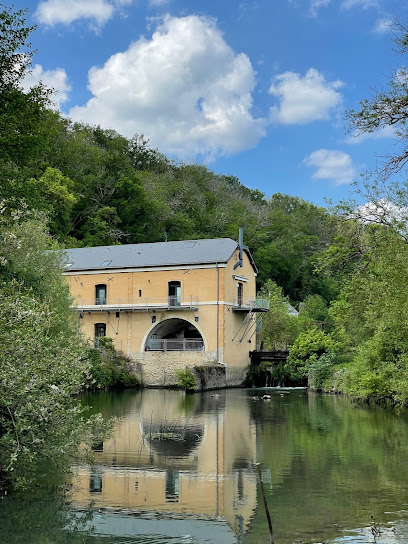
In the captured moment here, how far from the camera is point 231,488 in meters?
10.5

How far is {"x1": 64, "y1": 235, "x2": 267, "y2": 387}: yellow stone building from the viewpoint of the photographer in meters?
35.5

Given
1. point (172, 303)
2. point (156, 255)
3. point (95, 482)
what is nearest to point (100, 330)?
point (172, 303)

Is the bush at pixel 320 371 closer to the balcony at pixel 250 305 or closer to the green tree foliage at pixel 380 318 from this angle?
the green tree foliage at pixel 380 318

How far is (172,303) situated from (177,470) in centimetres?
2470

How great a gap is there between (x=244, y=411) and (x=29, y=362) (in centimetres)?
1498

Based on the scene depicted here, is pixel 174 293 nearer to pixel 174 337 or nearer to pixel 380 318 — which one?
pixel 174 337

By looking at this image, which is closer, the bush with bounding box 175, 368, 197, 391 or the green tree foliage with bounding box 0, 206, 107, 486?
the green tree foliage with bounding box 0, 206, 107, 486

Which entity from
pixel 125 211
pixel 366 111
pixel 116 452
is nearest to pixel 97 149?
pixel 125 211

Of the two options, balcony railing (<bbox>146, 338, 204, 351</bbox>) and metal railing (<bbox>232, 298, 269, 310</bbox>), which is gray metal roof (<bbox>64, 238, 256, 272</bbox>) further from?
balcony railing (<bbox>146, 338, 204, 351</bbox>)

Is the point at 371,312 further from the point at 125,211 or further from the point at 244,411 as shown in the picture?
the point at 125,211

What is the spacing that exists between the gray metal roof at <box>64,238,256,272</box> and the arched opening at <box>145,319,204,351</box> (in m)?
3.86

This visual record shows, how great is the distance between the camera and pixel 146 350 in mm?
36906

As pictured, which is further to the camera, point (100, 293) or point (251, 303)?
point (100, 293)

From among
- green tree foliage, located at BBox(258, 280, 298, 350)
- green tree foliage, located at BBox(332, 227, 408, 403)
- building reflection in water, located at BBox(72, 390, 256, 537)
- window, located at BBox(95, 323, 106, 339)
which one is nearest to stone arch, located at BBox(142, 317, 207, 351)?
window, located at BBox(95, 323, 106, 339)
